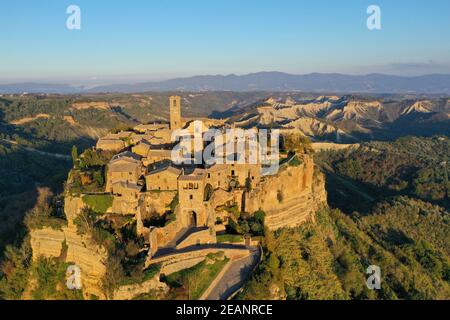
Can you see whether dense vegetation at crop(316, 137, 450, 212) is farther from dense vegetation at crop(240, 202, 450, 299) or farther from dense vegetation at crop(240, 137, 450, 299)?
dense vegetation at crop(240, 202, 450, 299)

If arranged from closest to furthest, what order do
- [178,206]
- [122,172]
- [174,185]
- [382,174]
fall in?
[178,206]
[174,185]
[122,172]
[382,174]

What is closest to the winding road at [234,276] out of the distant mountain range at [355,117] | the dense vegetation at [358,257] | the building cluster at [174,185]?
the dense vegetation at [358,257]

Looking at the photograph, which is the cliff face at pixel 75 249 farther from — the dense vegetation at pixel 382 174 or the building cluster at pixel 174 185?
the dense vegetation at pixel 382 174

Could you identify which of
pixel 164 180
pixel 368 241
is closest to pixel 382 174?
pixel 368 241

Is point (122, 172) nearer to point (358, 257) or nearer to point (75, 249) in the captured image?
point (75, 249)

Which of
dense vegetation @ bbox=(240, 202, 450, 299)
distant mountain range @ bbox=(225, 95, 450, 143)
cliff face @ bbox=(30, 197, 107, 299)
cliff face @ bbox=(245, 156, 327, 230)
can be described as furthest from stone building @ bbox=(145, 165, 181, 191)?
distant mountain range @ bbox=(225, 95, 450, 143)

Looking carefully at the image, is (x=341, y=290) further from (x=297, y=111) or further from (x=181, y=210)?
(x=297, y=111)

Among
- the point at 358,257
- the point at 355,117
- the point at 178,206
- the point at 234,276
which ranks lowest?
the point at 358,257
